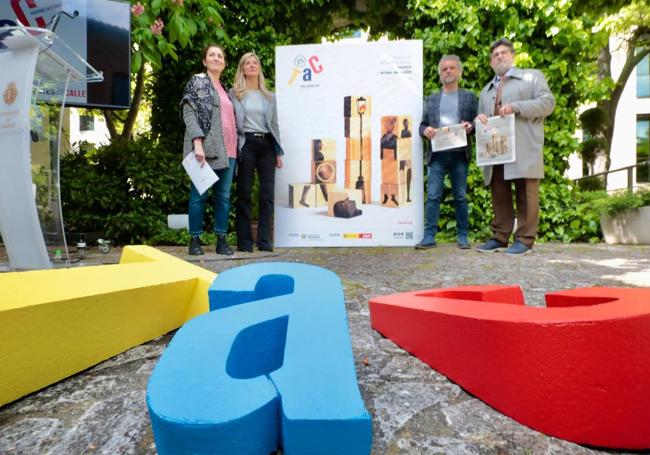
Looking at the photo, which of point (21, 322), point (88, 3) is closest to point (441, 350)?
point (21, 322)

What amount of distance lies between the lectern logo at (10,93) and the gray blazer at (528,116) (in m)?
4.22

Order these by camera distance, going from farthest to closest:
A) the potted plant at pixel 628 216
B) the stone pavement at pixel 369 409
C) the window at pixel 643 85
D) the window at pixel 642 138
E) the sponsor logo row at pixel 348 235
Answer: the window at pixel 643 85 → the window at pixel 642 138 → the potted plant at pixel 628 216 → the sponsor logo row at pixel 348 235 → the stone pavement at pixel 369 409

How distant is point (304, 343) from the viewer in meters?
1.05

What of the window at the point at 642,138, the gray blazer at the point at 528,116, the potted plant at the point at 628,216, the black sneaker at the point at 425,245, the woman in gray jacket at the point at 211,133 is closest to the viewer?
the gray blazer at the point at 528,116

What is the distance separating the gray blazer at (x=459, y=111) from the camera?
501cm

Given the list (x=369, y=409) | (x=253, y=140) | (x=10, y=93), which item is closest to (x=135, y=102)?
(x=253, y=140)

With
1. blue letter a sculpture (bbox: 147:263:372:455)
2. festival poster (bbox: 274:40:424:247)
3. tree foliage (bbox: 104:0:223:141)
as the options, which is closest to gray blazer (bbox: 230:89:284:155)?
festival poster (bbox: 274:40:424:247)

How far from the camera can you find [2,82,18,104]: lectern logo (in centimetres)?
290

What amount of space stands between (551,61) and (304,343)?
627 centimetres

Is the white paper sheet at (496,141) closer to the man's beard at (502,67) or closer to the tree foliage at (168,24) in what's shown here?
the man's beard at (502,67)

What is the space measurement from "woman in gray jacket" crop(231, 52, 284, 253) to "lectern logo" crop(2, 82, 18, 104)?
7.42ft

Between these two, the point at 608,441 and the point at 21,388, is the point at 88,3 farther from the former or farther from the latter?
the point at 608,441

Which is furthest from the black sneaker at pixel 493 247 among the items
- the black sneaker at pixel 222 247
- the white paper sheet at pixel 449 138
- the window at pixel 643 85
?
the window at pixel 643 85

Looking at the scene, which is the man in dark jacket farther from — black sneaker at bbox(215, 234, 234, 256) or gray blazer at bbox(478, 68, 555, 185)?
black sneaker at bbox(215, 234, 234, 256)
